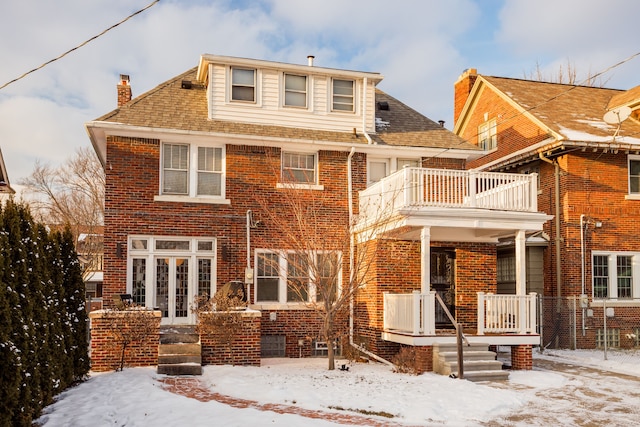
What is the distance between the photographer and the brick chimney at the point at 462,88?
2628 cm

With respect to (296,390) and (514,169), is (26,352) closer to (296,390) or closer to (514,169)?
(296,390)

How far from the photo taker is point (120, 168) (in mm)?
15648

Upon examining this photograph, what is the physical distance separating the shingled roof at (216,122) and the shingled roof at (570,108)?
384cm

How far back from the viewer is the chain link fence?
18672mm

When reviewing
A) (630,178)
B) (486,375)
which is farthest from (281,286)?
(630,178)

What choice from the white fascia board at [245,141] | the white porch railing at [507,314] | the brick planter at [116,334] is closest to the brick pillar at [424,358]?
the white porch railing at [507,314]

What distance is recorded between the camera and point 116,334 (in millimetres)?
13117

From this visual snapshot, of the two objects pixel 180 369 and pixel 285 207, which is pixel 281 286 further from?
pixel 180 369

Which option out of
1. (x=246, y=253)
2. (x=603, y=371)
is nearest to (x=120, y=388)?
(x=246, y=253)

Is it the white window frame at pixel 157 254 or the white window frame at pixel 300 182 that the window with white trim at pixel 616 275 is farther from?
the white window frame at pixel 157 254

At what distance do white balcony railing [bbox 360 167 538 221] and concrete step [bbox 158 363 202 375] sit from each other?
5.56 m

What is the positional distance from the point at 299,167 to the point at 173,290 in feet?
15.3

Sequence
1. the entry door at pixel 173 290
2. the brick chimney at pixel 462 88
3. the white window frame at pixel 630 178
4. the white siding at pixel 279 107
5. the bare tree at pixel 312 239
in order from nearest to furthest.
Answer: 1. the bare tree at pixel 312 239
2. the entry door at pixel 173 290
3. the white siding at pixel 279 107
4. the white window frame at pixel 630 178
5. the brick chimney at pixel 462 88

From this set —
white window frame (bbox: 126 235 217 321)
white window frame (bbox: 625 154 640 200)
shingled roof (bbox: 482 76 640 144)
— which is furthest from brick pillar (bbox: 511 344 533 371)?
white window frame (bbox: 625 154 640 200)
